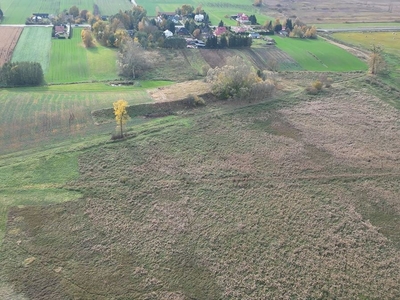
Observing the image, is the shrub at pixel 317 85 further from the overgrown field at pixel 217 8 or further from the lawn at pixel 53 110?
the overgrown field at pixel 217 8

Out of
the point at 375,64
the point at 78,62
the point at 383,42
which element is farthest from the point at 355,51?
the point at 78,62

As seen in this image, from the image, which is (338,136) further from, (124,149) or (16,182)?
(16,182)

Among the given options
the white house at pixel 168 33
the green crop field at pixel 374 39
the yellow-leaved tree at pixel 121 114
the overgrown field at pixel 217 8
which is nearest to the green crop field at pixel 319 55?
the green crop field at pixel 374 39

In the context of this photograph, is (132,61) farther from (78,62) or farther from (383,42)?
(383,42)

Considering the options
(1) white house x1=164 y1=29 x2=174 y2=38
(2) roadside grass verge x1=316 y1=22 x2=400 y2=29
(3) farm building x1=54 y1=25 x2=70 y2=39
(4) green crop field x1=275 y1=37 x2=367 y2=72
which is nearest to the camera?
(4) green crop field x1=275 y1=37 x2=367 y2=72

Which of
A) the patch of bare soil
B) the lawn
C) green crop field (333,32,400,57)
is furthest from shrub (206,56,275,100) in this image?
green crop field (333,32,400,57)

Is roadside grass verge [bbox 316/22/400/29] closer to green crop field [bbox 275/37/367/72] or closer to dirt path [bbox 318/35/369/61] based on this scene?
dirt path [bbox 318/35/369/61]
